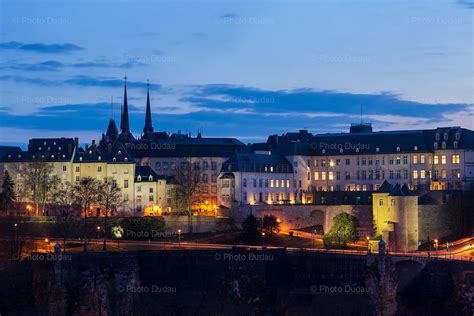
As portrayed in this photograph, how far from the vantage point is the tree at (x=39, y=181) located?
4090 inches

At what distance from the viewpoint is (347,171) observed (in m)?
110

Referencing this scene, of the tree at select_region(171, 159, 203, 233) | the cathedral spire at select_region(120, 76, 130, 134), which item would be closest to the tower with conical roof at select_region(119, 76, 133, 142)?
the cathedral spire at select_region(120, 76, 130, 134)

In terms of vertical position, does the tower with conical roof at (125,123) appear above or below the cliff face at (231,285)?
above

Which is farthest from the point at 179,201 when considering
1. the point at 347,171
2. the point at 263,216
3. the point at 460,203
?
the point at 460,203

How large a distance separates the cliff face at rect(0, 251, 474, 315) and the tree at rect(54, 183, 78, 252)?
10765 millimetres

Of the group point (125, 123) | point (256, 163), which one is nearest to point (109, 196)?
point (256, 163)

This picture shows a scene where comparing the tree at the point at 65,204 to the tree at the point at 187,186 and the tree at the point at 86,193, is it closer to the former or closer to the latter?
the tree at the point at 86,193

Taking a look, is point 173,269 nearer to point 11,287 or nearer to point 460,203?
point 11,287

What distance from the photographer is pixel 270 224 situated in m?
90.9

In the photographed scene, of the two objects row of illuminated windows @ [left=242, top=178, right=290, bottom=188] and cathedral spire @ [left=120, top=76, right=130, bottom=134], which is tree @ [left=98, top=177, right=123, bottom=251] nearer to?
row of illuminated windows @ [left=242, top=178, right=290, bottom=188]

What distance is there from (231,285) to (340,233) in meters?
12.3

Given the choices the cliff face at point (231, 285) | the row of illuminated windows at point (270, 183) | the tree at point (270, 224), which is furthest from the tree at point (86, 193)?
the cliff face at point (231, 285)

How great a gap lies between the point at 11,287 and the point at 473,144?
4864 centimetres

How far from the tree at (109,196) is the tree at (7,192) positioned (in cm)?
805
